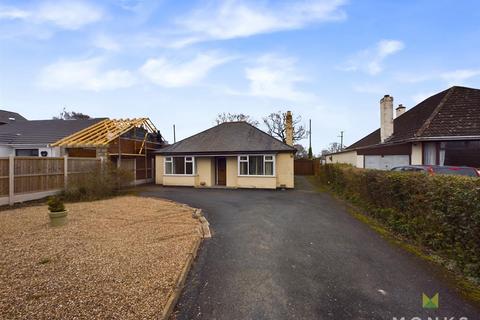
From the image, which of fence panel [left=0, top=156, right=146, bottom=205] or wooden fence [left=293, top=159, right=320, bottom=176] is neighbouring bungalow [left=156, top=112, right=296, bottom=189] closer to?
fence panel [left=0, top=156, right=146, bottom=205]

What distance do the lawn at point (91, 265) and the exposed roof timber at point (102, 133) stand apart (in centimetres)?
943

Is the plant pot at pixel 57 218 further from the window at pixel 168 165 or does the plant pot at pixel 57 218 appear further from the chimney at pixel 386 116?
the chimney at pixel 386 116

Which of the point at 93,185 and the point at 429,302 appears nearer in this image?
the point at 429,302

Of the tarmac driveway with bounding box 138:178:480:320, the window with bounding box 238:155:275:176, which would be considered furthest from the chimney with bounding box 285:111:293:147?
the tarmac driveway with bounding box 138:178:480:320

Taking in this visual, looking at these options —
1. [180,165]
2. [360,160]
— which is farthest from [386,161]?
[180,165]

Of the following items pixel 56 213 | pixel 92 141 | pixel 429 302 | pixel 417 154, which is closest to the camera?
pixel 429 302

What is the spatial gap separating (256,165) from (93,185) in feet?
32.8

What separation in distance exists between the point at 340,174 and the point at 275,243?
9.95 meters

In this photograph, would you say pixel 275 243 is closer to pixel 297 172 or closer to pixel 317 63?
pixel 317 63

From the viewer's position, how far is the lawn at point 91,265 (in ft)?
10.3

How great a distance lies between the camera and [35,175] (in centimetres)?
1159

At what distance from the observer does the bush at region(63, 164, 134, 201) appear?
12070 mm

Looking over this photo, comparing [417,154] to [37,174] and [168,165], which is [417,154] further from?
[37,174]

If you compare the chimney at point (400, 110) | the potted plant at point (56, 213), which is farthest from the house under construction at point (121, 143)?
the chimney at point (400, 110)
